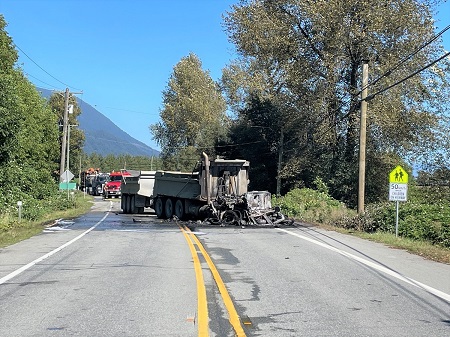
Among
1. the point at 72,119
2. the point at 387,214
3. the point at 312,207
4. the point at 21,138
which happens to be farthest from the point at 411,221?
the point at 72,119

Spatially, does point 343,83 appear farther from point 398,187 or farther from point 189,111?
point 189,111

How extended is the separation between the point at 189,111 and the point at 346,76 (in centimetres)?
3142

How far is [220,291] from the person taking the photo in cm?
893

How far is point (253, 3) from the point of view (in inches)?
1550

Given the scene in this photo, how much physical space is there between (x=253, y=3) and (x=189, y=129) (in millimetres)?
28119

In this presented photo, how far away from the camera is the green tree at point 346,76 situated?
3347 cm

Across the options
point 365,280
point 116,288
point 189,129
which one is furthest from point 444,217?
point 189,129

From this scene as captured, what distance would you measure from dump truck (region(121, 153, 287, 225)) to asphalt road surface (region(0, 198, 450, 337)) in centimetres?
862

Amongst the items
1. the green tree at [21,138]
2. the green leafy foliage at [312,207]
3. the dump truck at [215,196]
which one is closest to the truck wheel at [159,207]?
the dump truck at [215,196]

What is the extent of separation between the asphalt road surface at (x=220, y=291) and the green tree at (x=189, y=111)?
46.8 meters

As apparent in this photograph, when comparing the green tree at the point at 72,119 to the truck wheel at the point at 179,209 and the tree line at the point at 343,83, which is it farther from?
the truck wheel at the point at 179,209

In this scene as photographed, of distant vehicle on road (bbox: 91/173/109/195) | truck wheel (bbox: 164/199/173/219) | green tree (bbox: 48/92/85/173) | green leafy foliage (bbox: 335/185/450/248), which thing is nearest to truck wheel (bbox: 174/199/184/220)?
truck wheel (bbox: 164/199/173/219)

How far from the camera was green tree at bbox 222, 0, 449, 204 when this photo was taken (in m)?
33.5

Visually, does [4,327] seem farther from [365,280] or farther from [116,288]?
[365,280]
